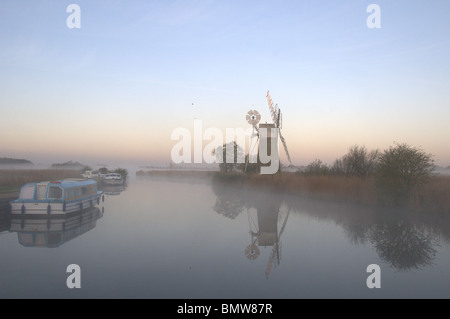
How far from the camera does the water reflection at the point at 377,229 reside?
444 inches

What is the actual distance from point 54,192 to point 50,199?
1.54 meters

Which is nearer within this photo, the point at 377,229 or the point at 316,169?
the point at 377,229

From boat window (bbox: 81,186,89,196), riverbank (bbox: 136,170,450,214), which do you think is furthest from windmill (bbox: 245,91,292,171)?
boat window (bbox: 81,186,89,196)

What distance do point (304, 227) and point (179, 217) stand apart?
732 cm

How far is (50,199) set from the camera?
16.8 metres

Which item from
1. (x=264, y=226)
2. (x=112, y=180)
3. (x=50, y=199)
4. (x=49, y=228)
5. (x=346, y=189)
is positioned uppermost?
(x=50, y=199)

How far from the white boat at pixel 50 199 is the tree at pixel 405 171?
754 inches

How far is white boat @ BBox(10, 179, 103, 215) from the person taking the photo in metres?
16.4

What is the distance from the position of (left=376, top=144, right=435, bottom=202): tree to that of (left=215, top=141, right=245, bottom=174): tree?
35570 mm

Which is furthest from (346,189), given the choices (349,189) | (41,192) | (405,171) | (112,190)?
(112,190)

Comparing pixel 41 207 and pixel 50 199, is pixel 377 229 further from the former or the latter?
pixel 41 207

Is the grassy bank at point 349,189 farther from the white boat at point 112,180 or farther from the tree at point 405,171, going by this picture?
the white boat at point 112,180

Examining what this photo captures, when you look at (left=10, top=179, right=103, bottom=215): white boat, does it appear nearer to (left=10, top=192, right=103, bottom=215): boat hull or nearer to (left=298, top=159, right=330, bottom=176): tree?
(left=10, top=192, right=103, bottom=215): boat hull
